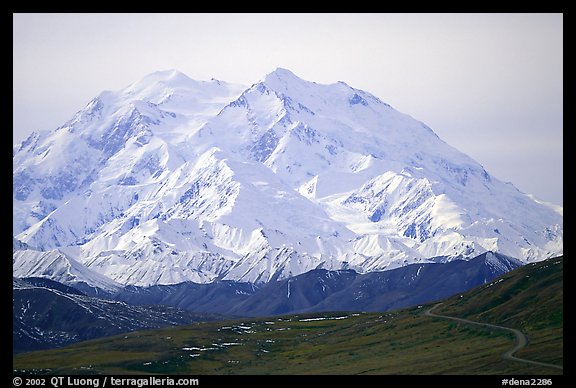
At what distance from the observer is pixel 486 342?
168 metres
